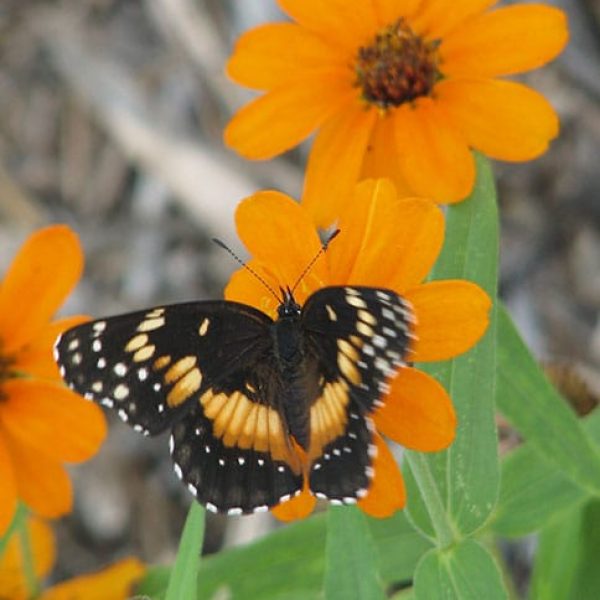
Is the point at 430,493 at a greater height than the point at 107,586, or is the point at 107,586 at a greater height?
the point at 430,493

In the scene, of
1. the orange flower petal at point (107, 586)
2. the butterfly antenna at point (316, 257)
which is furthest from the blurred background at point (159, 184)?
the butterfly antenna at point (316, 257)

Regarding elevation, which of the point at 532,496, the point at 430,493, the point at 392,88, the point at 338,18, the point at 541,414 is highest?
the point at 338,18

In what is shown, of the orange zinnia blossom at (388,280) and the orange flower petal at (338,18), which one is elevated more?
the orange flower petal at (338,18)

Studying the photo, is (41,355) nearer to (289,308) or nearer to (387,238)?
(289,308)

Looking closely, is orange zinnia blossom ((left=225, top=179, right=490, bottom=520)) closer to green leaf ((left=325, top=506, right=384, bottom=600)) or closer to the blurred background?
green leaf ((left=325, top=506, right=384, bottom=600))

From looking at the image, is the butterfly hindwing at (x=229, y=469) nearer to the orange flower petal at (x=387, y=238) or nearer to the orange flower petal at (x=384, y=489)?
the orange flower petal at (x=384, y=489)

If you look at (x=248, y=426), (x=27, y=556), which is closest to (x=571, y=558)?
(x=248, y=426)
